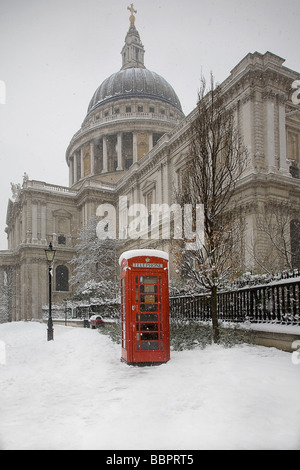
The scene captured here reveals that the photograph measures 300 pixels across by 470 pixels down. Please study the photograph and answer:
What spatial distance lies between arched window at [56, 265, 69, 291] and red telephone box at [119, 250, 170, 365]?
4341 centimetres

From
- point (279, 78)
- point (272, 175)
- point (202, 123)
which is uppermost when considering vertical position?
point (279, 78)

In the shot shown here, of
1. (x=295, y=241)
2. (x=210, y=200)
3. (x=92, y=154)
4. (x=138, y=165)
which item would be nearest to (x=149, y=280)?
(x=210, y=200)

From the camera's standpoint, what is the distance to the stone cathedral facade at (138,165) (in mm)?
26016

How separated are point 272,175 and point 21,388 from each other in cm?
2136

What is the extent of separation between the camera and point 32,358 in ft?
38.1

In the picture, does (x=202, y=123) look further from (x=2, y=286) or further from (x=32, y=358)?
(x=2, y=286)

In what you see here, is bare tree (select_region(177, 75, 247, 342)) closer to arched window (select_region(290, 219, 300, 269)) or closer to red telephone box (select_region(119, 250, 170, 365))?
red telephone box (select_region(119, 250, 170, 365))

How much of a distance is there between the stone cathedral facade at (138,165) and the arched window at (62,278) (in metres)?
0.12

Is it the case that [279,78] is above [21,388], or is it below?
above

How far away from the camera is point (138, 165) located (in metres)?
45.1

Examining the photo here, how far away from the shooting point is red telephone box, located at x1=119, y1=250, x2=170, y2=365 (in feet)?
27.5

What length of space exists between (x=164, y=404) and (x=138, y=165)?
4083 cm

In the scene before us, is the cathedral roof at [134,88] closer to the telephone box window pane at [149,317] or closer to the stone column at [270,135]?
the stone column at [270,135]
